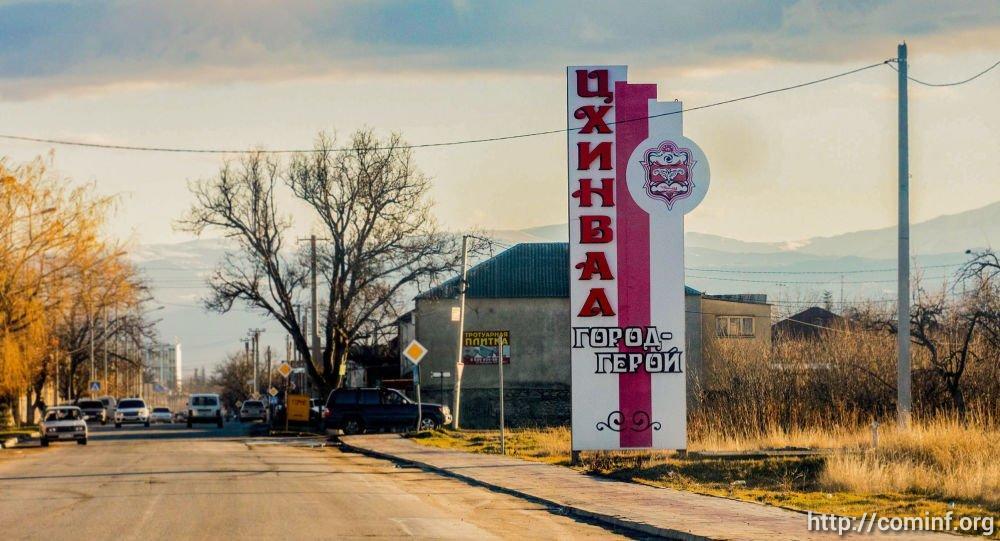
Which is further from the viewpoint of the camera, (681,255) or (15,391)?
(15,391)

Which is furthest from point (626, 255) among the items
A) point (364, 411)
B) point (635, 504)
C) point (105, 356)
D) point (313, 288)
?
point (105, 356)

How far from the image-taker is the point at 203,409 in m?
65.4

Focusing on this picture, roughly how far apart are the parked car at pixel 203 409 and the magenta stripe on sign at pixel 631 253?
1658 inches

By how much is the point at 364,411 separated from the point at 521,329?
20.2 meters

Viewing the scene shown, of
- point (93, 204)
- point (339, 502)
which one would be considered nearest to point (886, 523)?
point (339, 502)

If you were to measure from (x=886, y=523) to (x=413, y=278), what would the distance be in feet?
135

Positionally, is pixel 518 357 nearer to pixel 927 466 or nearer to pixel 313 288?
pixel 313 288

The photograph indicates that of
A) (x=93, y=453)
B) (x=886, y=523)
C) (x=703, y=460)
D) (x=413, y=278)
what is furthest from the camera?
(x=413, y=278)

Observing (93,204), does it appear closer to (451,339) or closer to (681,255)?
(451,339)

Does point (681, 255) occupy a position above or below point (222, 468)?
above

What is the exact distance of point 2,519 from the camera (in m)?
17.4

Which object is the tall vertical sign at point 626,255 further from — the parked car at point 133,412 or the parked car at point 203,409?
the parked car at point 133,412

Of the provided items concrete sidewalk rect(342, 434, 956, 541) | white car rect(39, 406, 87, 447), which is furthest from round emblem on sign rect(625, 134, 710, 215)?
white car rect(39, 406, 87, 447)

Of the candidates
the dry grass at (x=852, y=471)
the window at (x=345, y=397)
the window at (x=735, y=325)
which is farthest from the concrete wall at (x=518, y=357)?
the dry grass at (x=852, y=471)
